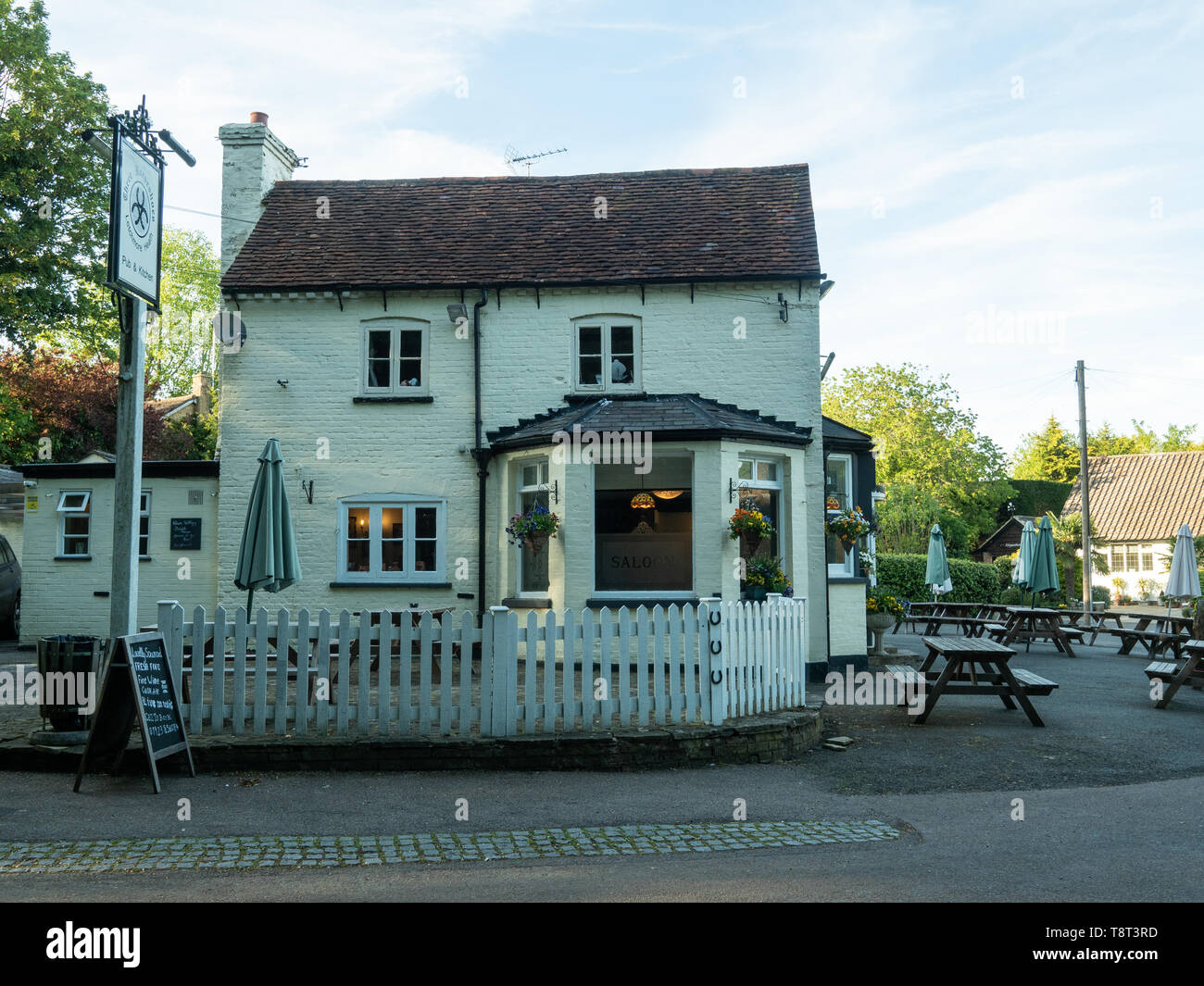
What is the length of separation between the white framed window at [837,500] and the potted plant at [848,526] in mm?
188

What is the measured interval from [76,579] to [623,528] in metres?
9.02

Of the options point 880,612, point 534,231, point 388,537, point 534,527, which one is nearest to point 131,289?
point 534,527

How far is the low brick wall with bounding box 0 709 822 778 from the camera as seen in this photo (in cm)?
755

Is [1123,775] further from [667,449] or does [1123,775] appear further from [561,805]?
[667,449]

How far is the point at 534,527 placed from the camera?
13.3 m

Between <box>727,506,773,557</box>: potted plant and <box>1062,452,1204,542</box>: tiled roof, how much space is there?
126 feet

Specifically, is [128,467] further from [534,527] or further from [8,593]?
[8,593]

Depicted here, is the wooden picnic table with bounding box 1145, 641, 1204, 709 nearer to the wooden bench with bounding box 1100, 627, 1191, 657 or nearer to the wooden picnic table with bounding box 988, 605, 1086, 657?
the wooden bench with bounding box 1100, 627, 1191, 657

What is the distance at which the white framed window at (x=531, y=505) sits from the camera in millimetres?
14266

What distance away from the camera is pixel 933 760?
846 centimetres

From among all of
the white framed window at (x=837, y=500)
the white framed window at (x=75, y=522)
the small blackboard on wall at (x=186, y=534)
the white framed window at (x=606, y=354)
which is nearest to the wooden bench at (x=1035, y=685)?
the white framed window at (x=837, y=500)

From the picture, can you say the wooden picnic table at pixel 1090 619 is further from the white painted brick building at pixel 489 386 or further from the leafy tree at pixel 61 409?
the leafy tree at pixel 61 409

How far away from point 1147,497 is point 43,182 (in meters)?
47.3
